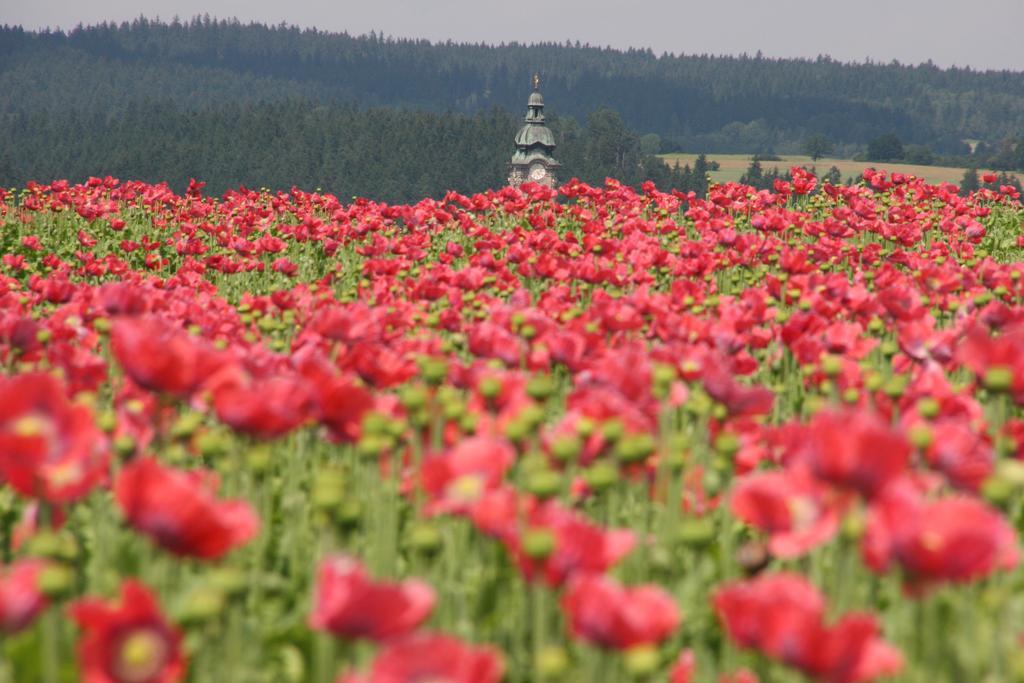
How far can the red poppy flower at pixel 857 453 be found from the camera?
235 cm

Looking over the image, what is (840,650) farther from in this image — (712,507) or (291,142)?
(291,142)

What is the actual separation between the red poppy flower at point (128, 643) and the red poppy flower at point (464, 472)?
0.92 metres

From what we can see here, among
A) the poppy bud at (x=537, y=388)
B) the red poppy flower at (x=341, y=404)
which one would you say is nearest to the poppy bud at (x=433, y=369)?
the poppy bud at (x=537, y=388)

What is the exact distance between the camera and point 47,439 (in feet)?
8.88

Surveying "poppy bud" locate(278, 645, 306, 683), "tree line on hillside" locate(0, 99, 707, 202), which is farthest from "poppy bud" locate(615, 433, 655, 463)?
"tree line on hillside" locate(0, 99, 707, 202)

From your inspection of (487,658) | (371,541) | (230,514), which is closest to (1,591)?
(230,514)

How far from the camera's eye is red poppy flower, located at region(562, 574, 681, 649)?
6.97 ft

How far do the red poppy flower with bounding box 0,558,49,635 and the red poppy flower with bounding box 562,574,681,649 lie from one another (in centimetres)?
107

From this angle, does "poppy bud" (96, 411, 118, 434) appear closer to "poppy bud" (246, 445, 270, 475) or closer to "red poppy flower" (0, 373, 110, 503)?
"poppy bud" (246, 445, 270, 475)

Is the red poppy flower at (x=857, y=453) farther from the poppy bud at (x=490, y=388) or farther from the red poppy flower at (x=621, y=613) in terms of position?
the poppy bud at (x=490, y=388)

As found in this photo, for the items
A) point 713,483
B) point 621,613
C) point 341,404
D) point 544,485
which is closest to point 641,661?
point 621,613

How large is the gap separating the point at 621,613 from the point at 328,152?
367 feet

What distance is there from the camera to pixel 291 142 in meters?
116

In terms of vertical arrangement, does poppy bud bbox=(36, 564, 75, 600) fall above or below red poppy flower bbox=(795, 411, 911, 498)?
below
